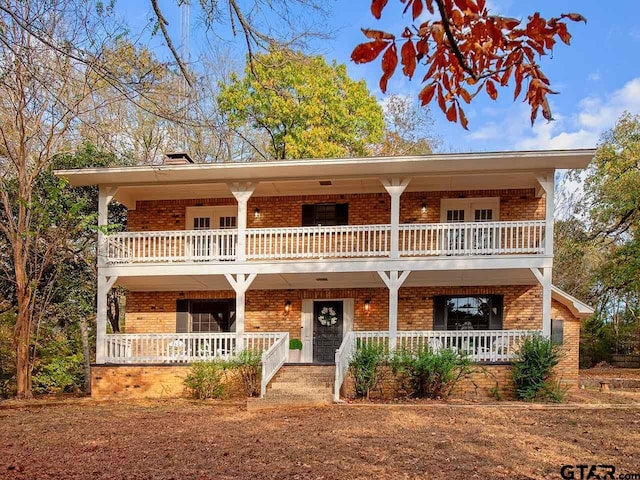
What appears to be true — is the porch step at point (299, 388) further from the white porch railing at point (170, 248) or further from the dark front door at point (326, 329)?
the white porch railing at point (170, 248)

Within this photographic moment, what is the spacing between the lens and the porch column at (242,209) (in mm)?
14719

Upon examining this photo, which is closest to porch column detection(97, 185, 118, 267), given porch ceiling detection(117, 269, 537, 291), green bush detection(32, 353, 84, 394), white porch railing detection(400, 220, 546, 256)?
porch ceiling detection(117, 269, 537, 291)

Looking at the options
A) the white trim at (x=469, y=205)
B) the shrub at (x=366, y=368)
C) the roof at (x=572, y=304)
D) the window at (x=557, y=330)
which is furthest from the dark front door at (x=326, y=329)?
the roof at (x=572, y=304)

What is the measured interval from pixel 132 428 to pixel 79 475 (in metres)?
2.84

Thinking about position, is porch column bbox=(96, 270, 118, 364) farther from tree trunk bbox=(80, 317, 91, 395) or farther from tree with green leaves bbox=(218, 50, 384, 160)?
tree with green leaves bbox=(218, 50, 384, 160)

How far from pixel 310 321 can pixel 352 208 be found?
10.1ft

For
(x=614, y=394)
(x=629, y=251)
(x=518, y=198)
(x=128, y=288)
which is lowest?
(x=614, y=394)

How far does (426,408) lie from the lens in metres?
11.2

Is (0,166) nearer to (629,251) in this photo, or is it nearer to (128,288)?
(128,288)

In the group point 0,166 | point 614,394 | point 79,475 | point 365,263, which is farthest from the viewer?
point 0,166

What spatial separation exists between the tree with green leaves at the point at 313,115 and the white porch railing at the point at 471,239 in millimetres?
10203

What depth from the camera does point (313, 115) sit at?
80.0 feet

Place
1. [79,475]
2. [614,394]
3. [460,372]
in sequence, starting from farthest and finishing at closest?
[614,394], [460,372], [79,475]

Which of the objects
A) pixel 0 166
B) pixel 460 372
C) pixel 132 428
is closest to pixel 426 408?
pixel 460 372
